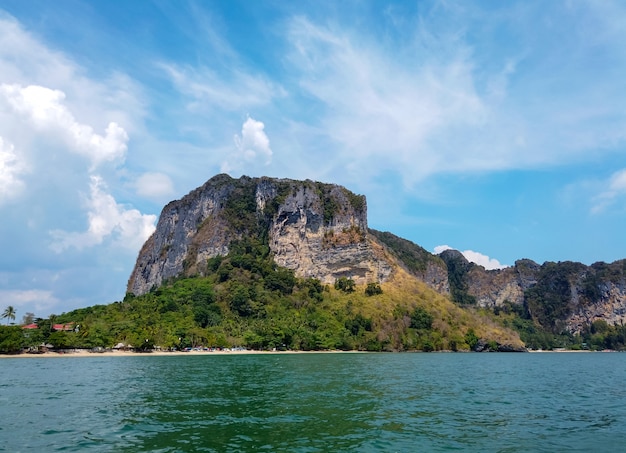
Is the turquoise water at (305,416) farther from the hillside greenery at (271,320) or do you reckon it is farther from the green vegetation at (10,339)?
the hillside greenery at (271,320)

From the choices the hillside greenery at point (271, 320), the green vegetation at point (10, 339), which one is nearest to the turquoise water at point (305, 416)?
the green vegetation at point (10, 339)

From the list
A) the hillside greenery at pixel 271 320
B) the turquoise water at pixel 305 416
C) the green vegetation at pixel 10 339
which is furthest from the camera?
the hillside greenery at pixel 271 320

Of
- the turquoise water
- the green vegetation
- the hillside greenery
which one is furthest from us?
the hillside greenery

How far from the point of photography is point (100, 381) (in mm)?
50219

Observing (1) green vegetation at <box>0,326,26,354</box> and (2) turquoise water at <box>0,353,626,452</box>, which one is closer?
(2) turquoise water at <box>0,353,626,452</box>

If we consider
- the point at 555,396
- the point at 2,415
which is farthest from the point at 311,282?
the point at 2,415

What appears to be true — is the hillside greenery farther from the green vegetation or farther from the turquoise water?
the turquoise water

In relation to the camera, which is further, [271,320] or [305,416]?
[271,320]

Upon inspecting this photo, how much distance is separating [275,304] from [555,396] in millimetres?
141316

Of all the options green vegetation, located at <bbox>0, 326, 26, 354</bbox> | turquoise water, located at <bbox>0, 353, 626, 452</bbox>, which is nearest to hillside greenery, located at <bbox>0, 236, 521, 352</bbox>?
green vegetation, located at <bbox>0, 326, 26, 354</bbox>

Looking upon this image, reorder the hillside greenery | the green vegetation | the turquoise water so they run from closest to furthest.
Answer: the turquoise water
the green vegetation
the hillside greenery

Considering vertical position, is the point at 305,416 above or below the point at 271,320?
below

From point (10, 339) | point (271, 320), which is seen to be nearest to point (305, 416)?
point (10, 339)

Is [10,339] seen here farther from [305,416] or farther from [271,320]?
[305,416]
